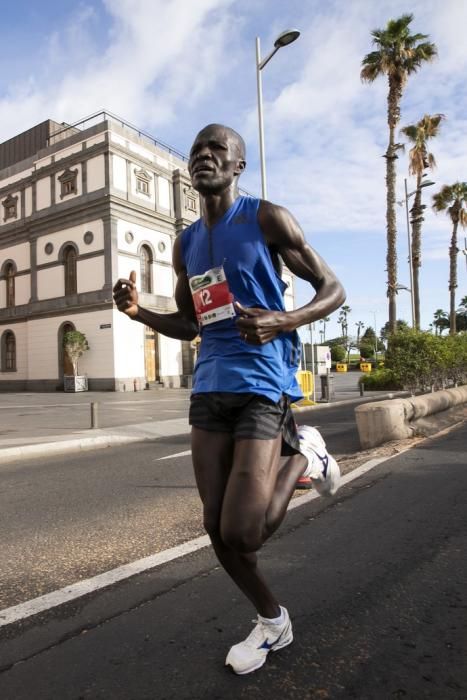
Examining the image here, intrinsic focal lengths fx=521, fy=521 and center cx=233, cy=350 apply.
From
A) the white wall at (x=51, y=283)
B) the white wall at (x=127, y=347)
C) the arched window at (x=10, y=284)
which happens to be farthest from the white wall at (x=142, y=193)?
the arched window at (x=10, y=284)

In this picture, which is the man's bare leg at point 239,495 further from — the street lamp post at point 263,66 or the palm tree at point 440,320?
the palm tree at point 440,320

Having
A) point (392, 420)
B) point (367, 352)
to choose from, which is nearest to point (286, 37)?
point (392, 420)

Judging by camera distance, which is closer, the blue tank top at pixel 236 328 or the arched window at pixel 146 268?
the blue tank top at pixel 236 328

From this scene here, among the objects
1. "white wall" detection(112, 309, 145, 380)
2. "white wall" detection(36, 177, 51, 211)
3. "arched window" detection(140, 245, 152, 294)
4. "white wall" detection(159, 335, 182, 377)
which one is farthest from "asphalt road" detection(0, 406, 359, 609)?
"white wall" detection(36, 177, 51, 211)

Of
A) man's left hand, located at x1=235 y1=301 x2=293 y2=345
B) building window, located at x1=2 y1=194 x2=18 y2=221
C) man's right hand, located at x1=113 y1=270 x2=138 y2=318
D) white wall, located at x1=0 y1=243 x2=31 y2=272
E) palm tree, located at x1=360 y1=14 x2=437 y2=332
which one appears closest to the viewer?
man's left hand, located at x1=235 y1=301 x2=293 y2=345

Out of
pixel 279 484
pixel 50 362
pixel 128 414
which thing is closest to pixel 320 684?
pixel 279 484

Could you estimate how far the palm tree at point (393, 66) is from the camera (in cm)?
2234

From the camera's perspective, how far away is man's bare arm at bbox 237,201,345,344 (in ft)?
6.47

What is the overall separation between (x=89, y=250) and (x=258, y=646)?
29.6 meters

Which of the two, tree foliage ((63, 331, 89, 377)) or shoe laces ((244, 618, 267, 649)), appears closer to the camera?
shoe laces ((244, 618, 267, 649))

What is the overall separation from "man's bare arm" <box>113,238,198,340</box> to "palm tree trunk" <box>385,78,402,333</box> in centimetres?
2100

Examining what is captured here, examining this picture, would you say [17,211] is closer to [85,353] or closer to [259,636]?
[85,353]

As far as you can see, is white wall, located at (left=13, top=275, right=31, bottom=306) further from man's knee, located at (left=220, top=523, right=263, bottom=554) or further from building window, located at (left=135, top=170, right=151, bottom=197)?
man's knee, located at (left=220, top=523, right=263, bottom=554)

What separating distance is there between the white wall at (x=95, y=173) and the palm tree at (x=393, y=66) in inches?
573
